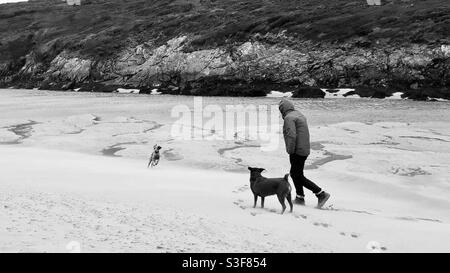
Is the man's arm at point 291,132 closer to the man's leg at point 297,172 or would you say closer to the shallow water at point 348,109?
the man's leg at point 297,172

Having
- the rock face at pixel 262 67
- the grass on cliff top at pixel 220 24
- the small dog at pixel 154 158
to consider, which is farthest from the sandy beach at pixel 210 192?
the grass on cliff top at pixel 220 24

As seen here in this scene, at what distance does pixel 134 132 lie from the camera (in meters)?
21.8

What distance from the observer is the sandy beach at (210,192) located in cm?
657

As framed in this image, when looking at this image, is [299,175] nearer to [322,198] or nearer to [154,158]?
[322,198]

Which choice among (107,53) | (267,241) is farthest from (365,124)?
(107,53)

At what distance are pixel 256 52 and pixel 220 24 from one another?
13.0 m

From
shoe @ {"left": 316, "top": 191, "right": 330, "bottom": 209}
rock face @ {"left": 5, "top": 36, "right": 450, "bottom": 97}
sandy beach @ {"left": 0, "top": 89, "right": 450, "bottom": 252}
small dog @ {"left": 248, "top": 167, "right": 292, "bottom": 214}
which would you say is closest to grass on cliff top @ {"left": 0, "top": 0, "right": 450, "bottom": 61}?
rock face @ {"left": 5, "top": 36, "right": 450, "bottom": 97}

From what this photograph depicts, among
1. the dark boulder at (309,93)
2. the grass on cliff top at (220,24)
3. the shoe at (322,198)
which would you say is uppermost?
the grass on cliff top at (220,24)

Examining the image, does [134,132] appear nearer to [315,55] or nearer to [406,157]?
[406,157]

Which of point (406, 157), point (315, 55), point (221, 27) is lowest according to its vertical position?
point (406, 157)

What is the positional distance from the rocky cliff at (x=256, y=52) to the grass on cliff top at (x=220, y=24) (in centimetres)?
19

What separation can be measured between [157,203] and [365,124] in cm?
1671

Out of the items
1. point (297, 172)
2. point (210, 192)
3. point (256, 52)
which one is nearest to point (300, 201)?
point (297, 172)

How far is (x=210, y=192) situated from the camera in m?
10.2
